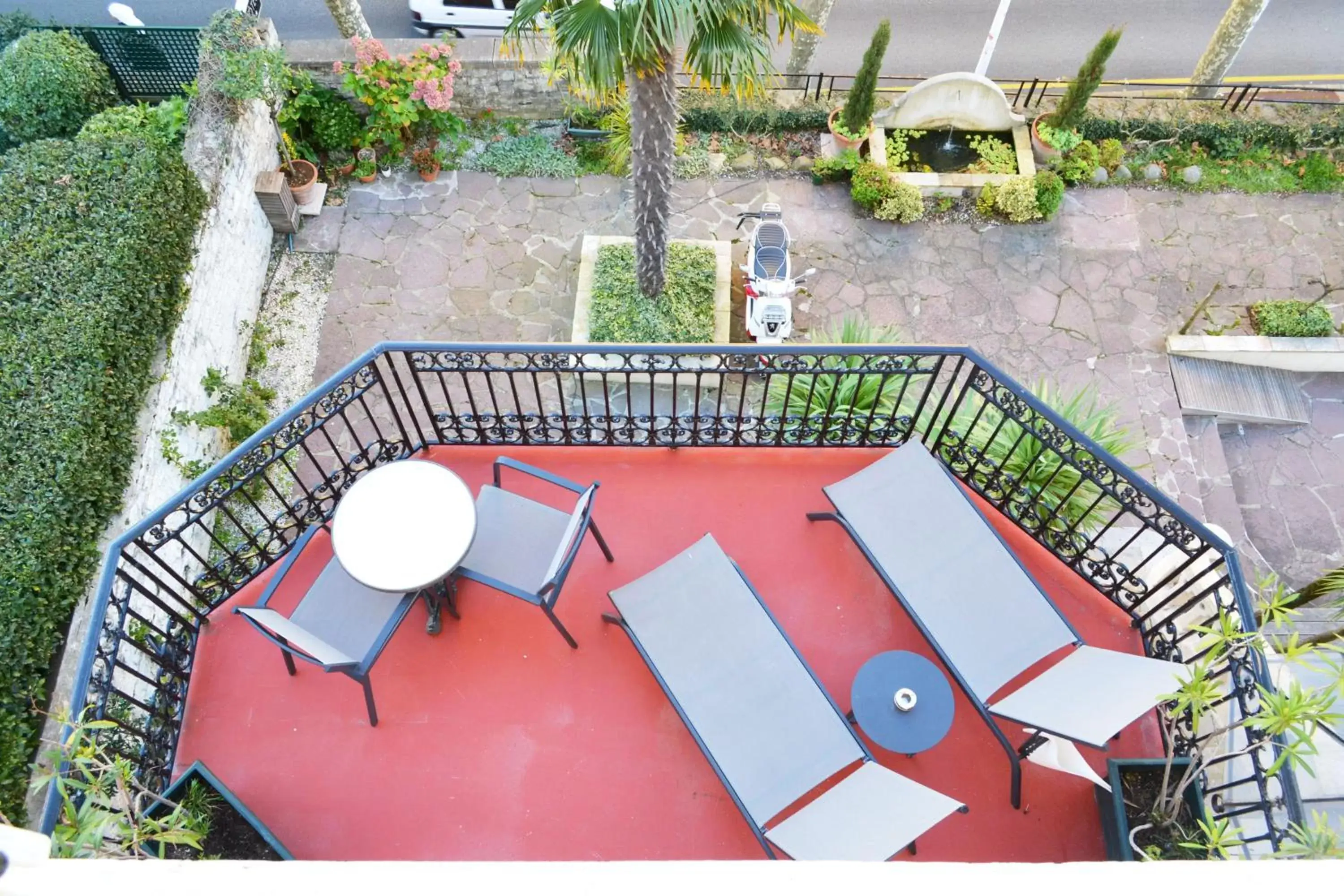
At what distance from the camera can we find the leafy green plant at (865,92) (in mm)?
8469

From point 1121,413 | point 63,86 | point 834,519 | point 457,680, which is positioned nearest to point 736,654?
point 834,519

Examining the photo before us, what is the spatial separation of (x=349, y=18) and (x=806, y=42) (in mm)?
4907

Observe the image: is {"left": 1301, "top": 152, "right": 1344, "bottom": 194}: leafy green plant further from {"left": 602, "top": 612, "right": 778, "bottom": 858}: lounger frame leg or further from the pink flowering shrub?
{"left": 602, "top": 612, "right": 778, "bottom": 858}: lounger frame leg

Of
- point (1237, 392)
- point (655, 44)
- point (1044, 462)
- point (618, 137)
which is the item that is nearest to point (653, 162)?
point (655, 44)

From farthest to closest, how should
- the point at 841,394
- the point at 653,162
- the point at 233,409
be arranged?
the point at 233,409 < the point at 653,162 < the point at 841,394

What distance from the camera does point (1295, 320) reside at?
8352mm

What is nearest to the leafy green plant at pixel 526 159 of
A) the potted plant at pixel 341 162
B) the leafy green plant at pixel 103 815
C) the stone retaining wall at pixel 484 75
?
the stone retaining wall at pixel 484 75

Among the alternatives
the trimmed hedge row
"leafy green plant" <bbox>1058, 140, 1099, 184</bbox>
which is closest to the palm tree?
"leafy green plant" <bbox>1058, 140, 1099, 184</bbox>

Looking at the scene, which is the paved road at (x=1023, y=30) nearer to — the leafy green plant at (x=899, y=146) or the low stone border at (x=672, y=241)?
the leafy green plant at (x=899, y=146)

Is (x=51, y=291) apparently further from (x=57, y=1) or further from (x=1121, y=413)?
(x=1121, y=413)

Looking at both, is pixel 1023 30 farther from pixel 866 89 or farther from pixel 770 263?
pixel 770 263

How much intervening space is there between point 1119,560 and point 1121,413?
232 cm

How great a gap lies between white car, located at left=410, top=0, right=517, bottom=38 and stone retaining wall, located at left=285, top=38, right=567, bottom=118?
0.65m

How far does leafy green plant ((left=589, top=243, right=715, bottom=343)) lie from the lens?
7871mm
